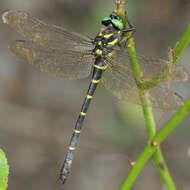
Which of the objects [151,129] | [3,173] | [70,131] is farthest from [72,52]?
[70,131]

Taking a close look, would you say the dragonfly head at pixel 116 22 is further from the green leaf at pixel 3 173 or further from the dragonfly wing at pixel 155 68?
the green leaf at pixel 3 173

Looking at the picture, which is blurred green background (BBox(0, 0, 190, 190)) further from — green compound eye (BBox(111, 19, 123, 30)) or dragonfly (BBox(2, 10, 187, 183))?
green compound eye (BBox(111, 19, 123, 30))

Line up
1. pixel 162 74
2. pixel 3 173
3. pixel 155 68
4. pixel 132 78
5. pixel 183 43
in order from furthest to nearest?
pixel 132 78 < pixel 155 68 < pixel 162 74 < pixel 183 43 < pixel 3 173

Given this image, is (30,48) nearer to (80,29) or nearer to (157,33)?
(80,29)

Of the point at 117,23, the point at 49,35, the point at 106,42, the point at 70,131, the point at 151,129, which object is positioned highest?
the point at 117,23

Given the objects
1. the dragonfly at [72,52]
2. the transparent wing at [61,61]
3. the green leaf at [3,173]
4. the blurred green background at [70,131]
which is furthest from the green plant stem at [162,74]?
the blurred green background at [70,131]

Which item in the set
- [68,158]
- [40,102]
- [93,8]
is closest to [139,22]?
[93,8]

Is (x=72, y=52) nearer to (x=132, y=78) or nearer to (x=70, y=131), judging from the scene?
(x=132, y=78)
